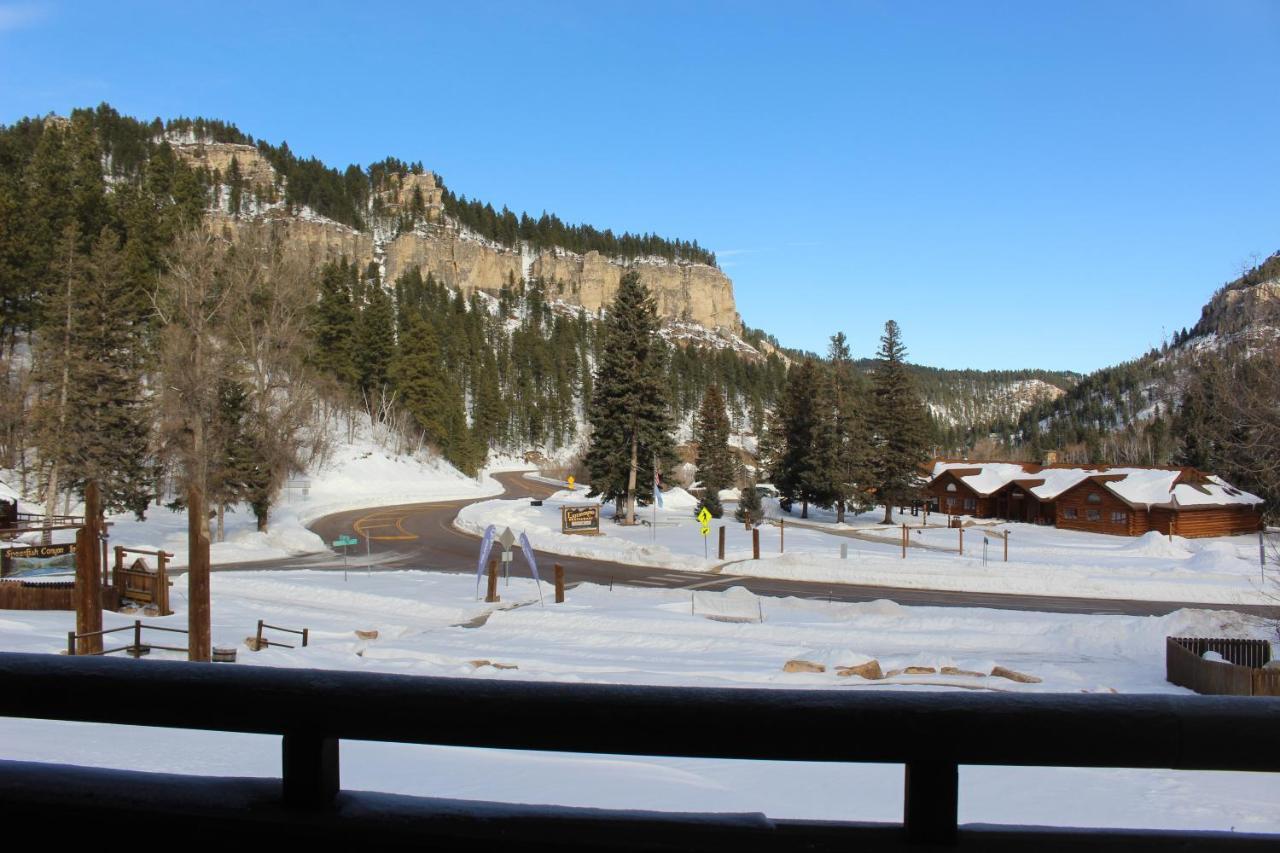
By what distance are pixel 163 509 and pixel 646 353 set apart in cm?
3011

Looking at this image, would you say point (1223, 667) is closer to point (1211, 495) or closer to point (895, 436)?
point (895, 436)

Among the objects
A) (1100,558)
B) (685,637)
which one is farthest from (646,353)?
(685,637)

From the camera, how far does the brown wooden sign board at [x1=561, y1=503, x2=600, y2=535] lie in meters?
41.4

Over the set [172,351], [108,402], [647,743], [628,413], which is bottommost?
[647,743]

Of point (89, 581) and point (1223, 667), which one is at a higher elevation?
point (89, 581)

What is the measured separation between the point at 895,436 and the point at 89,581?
172 ft

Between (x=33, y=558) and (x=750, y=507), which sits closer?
(x=33, y=558)

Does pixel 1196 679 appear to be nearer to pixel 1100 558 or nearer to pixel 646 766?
pixel 646 766

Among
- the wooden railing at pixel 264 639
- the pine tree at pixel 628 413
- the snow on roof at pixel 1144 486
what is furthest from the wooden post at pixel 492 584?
the snow on roof at pixel 1144 486

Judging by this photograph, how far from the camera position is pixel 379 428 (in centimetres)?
7550

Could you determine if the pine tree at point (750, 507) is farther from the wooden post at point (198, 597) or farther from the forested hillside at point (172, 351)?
the wooden post at point (198, 597)

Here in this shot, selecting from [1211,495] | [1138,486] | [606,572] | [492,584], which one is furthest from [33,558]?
[1211,495]

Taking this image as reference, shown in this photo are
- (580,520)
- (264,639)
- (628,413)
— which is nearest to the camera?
(264,639)

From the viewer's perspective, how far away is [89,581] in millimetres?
14727
